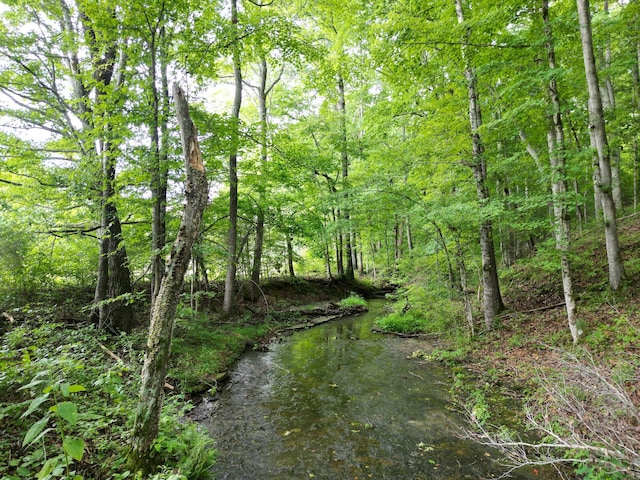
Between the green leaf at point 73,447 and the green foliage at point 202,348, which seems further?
the green foliage at point 202,348

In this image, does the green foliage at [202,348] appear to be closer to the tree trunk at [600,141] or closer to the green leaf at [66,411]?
the green leaf at [66,411]

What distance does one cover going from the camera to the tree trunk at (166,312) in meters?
3.20

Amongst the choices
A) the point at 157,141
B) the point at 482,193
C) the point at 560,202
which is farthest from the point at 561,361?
the point at 157,141

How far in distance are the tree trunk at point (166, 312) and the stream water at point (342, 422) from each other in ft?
3.87

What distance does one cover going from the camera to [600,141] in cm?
620

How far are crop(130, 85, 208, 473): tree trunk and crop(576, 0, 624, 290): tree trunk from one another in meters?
7.24

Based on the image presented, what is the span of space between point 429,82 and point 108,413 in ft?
36.1

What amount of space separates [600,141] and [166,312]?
8324mm

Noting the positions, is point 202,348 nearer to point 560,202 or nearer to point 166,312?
point 166,312

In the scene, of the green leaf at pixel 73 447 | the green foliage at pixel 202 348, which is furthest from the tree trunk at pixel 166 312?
the green foliage at pixel 202 348

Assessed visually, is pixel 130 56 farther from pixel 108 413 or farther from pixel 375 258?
pixel 375 258


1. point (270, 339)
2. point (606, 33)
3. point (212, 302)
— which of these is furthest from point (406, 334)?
point (606, 33)

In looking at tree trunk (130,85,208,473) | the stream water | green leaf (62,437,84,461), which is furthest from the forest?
green leaf (62,437,84,461)

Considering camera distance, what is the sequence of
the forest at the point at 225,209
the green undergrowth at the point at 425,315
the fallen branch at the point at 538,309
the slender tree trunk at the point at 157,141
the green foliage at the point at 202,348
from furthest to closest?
1. the green undergrowth at the point at 425,315
2. the fallen branch at the point at 538,309
3. the green foliage at the point at 202,348
4. the slender tree trunk at the point at 157,141
5. the forest at the point at 225,209
